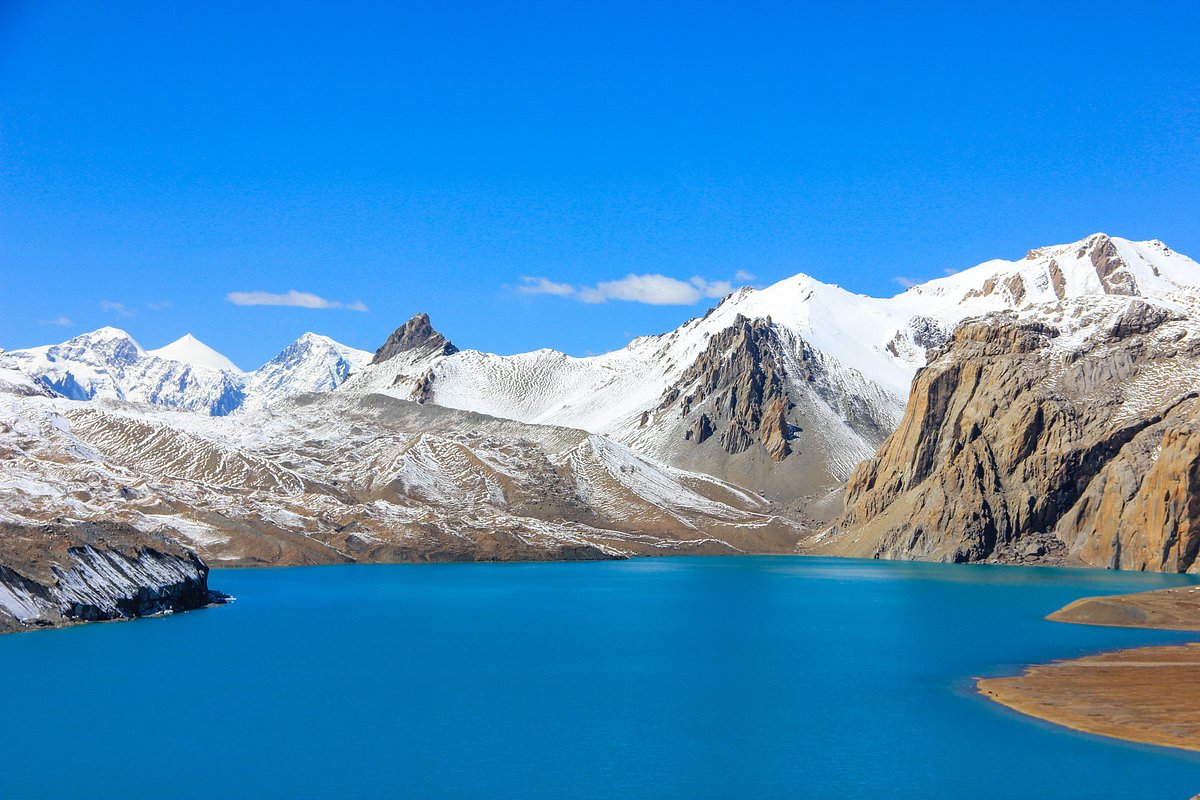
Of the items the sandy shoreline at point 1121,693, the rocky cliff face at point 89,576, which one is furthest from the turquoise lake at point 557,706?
the rocky cliff face at point 89,576

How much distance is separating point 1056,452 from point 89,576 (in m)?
125

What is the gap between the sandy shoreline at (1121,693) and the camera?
4844cm

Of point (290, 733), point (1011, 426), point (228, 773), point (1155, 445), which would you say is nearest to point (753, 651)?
point (290, 733)

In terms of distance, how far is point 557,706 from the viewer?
2164 inches

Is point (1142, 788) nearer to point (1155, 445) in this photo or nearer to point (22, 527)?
point (22, 527)

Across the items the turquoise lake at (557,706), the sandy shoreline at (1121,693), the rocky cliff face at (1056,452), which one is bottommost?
the turquoise lake at (557,706)

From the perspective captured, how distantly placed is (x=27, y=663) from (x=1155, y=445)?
13251cm

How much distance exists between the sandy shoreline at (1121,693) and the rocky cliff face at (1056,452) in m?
79.7

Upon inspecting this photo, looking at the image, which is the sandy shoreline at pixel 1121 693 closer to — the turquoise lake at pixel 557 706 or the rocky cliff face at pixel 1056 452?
the turquoise lake at pixel 557 706

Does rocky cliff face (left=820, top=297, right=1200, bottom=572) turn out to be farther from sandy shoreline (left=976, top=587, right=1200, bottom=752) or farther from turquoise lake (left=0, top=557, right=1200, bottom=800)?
sandy shoreline (left=976, top=587, right=1200, bottom=752)

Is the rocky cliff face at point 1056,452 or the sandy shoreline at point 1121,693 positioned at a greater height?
the rocky cliff face at point 1056,452

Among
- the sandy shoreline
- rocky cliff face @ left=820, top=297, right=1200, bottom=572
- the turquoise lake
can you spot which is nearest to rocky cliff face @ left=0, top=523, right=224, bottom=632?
the turquoise lake

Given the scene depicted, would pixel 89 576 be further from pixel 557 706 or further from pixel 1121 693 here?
pixel 1121 693

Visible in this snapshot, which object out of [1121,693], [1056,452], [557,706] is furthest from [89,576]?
[1056,452]
